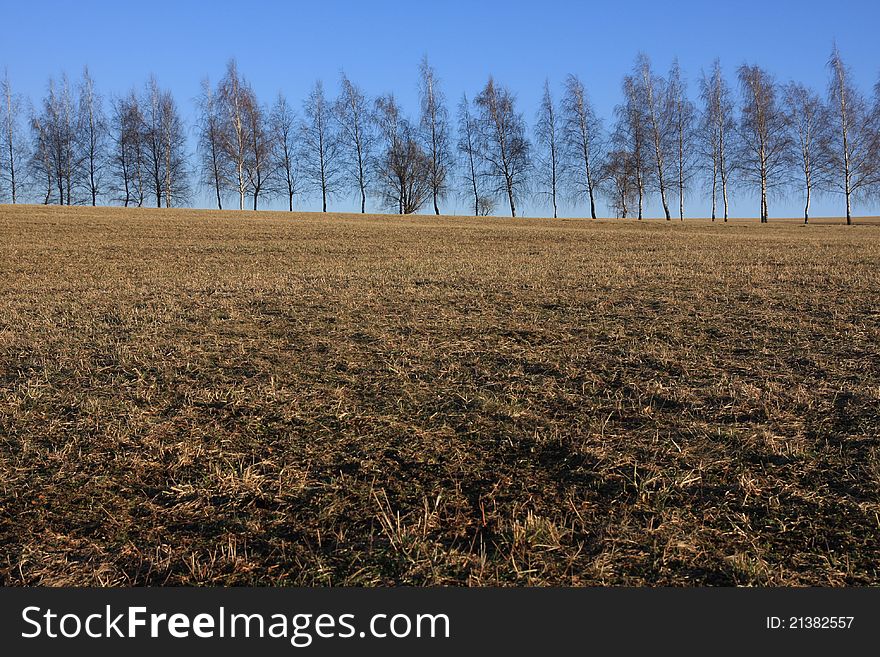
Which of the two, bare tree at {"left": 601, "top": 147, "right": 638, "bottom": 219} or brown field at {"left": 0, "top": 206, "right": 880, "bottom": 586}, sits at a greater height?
bare tree at {"left": 601, "top": 147, "right": 638, "bottom": 219}

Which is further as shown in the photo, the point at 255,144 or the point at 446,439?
the point at 255,144

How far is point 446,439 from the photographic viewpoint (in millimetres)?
4293

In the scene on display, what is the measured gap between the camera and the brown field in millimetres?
3012

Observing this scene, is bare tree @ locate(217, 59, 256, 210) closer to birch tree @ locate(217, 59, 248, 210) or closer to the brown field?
birch tree @ locate(217, 59, 248, 210)

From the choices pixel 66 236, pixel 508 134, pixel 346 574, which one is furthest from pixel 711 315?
pixel 508 134

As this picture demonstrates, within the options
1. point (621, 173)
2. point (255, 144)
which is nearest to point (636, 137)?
point (621, 173)

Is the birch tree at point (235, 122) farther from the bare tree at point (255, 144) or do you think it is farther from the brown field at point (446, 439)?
the brown field at point (446, 439)

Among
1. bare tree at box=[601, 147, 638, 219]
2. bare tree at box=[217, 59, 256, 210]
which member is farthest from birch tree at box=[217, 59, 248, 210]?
bare tree at box=[601, 147, 638, 219]

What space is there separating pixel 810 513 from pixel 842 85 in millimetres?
48347

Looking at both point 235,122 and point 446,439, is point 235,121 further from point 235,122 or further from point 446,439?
point 446,439

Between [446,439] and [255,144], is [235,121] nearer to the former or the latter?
[255,144]

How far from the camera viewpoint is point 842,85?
135 ft

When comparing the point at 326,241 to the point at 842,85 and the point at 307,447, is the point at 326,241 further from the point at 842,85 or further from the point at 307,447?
the point at 842,85

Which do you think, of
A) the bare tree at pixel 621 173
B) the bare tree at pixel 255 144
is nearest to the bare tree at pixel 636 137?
the bare tree at pixel 621 173
